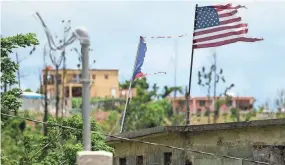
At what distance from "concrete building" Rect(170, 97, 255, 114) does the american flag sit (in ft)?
190

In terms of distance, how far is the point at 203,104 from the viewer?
99312 mm

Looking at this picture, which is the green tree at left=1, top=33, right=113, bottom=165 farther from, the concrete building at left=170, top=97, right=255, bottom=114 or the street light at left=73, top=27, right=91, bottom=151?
the concrete building at left=170, top=97, right=255, bottom=114

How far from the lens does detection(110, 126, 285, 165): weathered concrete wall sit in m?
14.8

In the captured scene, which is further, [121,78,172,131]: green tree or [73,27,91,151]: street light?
[121,78,172,131]: green tree

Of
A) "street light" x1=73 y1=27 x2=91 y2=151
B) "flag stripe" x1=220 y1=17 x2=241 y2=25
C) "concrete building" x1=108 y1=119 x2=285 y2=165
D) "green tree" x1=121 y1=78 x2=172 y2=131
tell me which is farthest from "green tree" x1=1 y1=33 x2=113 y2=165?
"green tree" x1=121 y1=78 x2=172 y2=131

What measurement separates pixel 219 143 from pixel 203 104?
83643 mm

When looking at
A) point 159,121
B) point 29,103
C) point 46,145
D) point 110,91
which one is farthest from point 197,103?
point 46,145

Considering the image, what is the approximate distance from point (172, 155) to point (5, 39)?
4812 millimetres

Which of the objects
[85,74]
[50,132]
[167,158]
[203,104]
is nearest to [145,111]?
[203,104]

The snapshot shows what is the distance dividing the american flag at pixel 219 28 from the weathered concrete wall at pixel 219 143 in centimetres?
207

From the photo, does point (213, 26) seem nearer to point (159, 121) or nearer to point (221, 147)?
point (221, 147)

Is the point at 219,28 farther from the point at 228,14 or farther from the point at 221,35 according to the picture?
the point at 228,14

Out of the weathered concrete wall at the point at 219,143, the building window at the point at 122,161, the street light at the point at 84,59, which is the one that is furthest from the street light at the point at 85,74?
the building window at the point at 122,161

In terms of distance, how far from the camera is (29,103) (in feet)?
259
